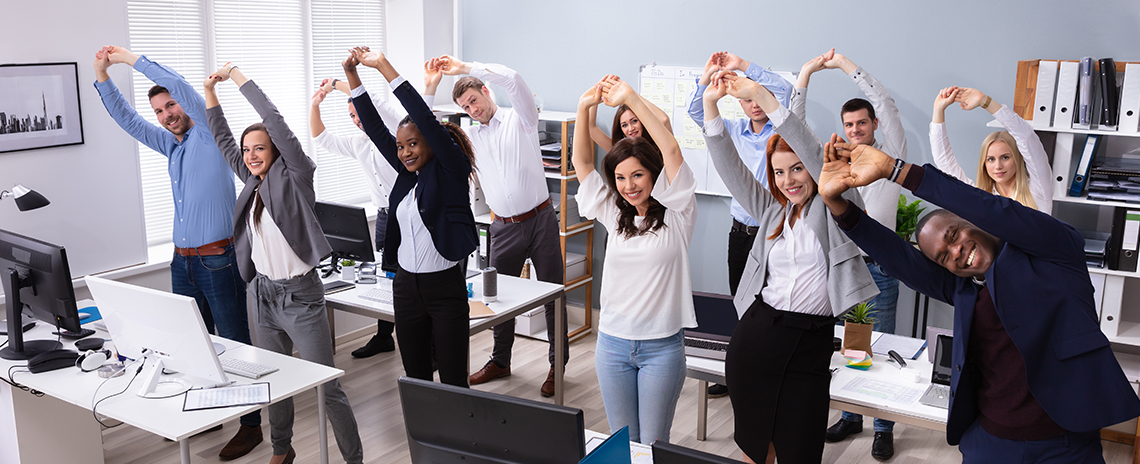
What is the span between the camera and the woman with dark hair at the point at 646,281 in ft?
9.14

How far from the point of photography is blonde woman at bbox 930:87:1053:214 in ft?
12.3

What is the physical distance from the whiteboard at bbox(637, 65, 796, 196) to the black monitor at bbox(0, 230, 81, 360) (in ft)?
11.2

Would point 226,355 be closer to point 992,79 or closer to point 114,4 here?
point 114,4

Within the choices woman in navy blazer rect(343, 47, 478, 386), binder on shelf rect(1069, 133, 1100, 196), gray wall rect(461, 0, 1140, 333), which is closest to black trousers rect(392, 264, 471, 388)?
woman in navy blazer rect(343, 47, 478, 386)

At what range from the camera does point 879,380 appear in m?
3.18

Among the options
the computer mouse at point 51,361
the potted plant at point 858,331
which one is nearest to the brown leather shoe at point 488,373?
the computer mouse at point 51,361

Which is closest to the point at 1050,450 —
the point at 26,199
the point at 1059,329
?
the point at 1059,329

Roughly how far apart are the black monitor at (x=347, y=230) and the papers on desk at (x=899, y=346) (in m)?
2.51

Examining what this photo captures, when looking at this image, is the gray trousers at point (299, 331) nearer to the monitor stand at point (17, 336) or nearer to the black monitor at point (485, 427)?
the monitor stand at point (17, 336)

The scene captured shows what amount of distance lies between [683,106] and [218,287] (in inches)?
117

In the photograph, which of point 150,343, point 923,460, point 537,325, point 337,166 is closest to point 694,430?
point 923,460

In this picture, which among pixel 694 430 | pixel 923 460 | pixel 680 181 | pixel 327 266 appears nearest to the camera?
pixel 680 181

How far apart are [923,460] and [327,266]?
3313mm

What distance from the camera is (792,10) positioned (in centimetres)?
494
